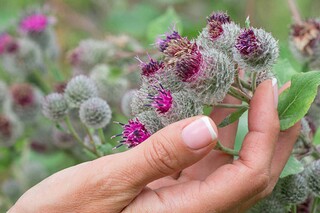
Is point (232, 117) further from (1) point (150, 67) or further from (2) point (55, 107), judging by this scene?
(2) point (55, 107)

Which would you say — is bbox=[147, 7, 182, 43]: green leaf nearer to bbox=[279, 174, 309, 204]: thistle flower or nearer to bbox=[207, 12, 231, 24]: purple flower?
bbox=[207, 12, 231, 24]: purple flower

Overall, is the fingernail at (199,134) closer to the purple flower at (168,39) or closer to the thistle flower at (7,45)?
the purple flower at (168,39)

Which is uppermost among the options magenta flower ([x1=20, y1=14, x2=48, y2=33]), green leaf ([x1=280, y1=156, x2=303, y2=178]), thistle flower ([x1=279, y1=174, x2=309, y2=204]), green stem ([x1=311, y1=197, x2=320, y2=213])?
magenta flower ([x1=20, y1=14, x2=48, y2=33])

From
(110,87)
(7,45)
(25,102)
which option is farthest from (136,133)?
(7,45)

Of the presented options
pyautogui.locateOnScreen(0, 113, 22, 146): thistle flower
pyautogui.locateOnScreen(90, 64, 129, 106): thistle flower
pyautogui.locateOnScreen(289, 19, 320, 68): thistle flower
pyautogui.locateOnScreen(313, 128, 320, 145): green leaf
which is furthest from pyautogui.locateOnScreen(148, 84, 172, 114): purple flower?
pyautogui.locateOnScreen(0, 113, 22, 146): thistle flower

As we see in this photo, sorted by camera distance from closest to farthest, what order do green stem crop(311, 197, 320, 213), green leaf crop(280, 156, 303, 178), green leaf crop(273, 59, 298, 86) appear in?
1. green leaf crop(280, 156, 303, 178)
2. green stem crop(311, 197, 320, 213)
3. green leaf crop(273, 59, 298, 86)
